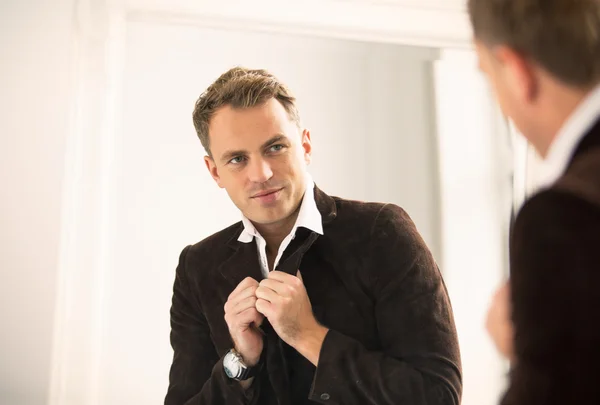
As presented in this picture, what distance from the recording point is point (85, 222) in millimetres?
1928

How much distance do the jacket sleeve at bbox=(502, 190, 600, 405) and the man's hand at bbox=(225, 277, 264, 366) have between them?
0.81 metres

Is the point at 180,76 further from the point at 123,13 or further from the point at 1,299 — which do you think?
the point at 1,299

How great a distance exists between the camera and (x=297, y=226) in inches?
56.8

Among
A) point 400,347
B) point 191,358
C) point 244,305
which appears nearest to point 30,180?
point 191,358

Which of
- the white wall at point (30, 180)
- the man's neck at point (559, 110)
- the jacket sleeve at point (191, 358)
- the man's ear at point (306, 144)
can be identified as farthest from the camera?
the white wall at point (30, 180)

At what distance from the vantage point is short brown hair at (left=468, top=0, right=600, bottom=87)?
68 cm

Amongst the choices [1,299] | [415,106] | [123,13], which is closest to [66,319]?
[1,299]

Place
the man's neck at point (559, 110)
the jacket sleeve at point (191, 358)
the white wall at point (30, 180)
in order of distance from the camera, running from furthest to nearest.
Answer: the white wall at point (30, 180) < the jacket sleeve at point (191, 358) < the man's neck at point (559, 110)

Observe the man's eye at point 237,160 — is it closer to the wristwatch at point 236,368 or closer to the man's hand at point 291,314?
the man's hand at point 291,314

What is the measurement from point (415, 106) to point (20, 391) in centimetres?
157

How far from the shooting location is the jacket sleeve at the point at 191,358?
1415mm

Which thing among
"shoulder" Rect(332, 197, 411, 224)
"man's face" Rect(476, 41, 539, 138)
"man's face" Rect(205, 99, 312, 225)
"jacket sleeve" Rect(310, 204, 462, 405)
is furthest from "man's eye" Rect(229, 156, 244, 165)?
"man's face" Rect(476, 41, 539, 138)

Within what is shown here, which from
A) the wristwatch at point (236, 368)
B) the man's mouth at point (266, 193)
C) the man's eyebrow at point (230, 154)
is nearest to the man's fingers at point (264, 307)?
the wristwatch at point (236, 368)

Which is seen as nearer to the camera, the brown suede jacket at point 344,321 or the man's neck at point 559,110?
the man's neck at point 559,110
